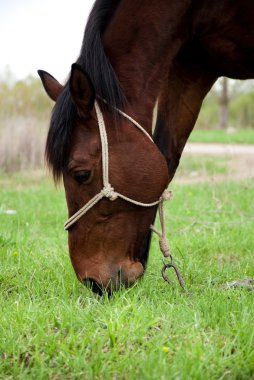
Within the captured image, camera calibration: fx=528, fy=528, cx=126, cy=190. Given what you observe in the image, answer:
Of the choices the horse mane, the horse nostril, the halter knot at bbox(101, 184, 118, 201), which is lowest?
the horse nostril

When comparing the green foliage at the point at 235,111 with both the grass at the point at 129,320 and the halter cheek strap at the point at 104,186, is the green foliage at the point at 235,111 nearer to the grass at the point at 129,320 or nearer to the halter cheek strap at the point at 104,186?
the grass at the point at 129,320

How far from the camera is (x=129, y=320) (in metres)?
2.18

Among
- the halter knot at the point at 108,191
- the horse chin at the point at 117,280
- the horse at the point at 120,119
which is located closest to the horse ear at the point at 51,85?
the horse at the point at 120,119

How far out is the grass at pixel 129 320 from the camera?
187 cm

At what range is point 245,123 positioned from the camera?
3031 centimetres

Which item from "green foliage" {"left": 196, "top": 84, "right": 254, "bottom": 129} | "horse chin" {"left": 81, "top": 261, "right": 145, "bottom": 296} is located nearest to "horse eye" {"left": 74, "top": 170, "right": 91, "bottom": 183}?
"horse chin" {"left": 81, "top": 261, "right": 145, "bottom": 296}

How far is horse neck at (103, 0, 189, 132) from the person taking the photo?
2.50 metres

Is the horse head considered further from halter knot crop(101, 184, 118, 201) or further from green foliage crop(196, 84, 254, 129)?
green foliage crop(196, 84, 254, 129)

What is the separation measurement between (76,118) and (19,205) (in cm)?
374

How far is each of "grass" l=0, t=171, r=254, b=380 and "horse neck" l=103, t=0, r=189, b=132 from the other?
87cm

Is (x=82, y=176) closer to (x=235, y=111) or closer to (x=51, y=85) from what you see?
(x=51, y=85)

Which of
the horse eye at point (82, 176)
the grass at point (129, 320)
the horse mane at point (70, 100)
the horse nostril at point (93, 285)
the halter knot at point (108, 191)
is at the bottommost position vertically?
the grass at point (129, 320)

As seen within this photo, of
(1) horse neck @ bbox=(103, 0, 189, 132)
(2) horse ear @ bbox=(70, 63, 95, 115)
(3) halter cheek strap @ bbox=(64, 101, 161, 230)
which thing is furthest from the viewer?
(1) horse neck @ bbox=(103, 0, 189, 132)

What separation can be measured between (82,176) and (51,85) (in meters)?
0.59
